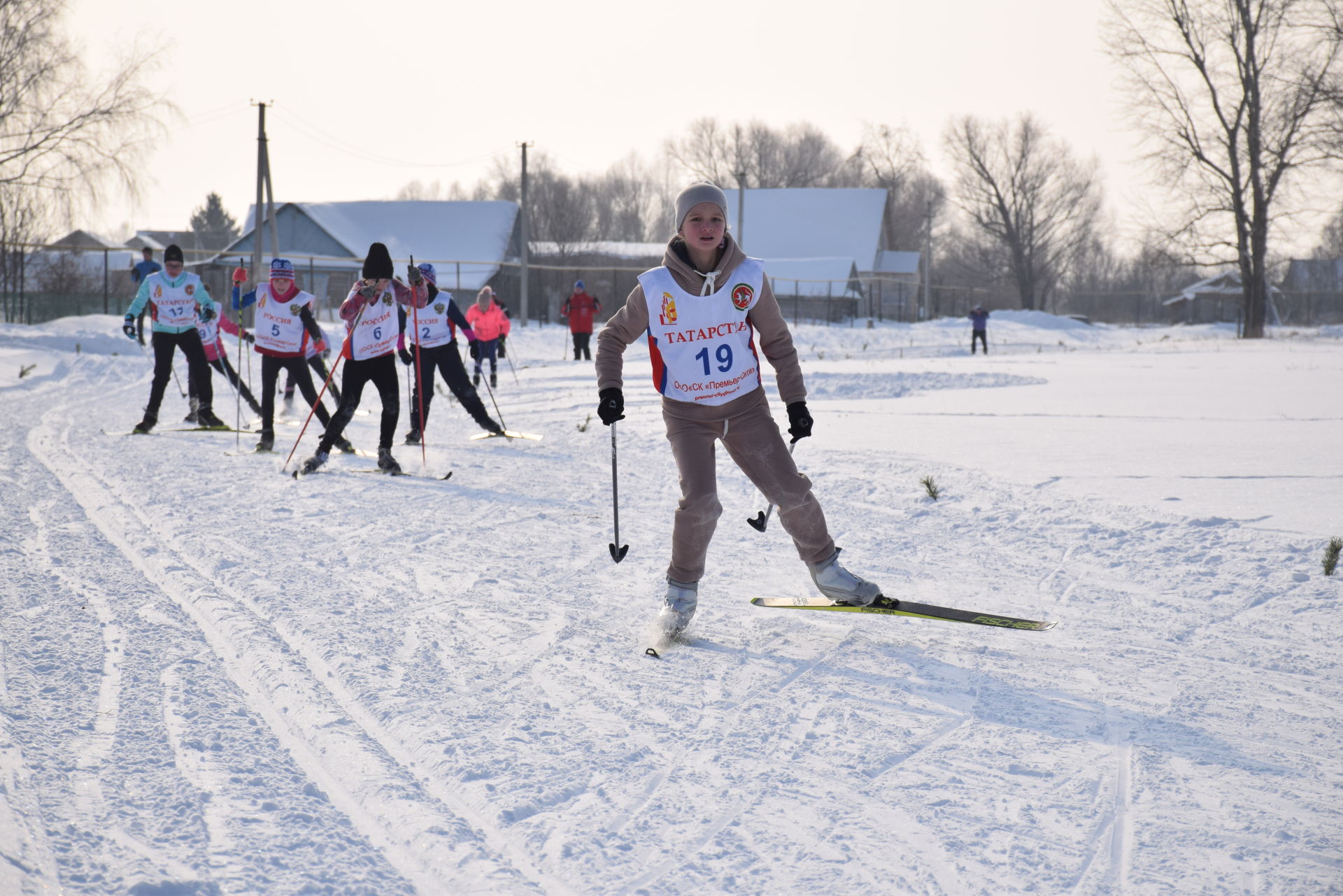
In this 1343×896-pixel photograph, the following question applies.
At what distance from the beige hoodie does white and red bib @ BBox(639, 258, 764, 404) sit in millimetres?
30

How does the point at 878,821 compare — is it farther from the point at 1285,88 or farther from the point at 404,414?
the point at 1285,88

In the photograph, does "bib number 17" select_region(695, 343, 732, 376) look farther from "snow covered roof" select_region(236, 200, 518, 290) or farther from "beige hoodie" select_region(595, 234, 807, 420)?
"snow covered roof" select_region(236, 200, 518, 290)

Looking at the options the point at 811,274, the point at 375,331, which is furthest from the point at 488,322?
the point at 811,274

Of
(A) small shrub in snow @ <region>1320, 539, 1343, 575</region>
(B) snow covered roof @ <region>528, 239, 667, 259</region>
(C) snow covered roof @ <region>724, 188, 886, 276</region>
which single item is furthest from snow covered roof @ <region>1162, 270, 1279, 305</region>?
(A) small shrub in snow @ <region>1320, 539, 1343, 575</region>

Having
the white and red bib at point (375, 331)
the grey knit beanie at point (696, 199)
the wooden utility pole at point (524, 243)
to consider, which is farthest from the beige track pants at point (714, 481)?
the wooden utility pole at point (524, 243)

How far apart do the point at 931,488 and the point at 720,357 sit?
3111 mm

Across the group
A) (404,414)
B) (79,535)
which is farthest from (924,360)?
(79,535)

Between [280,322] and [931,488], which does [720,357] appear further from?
[280,322]

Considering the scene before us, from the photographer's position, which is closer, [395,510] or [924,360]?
[395,510]

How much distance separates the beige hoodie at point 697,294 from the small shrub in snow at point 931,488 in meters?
2.73

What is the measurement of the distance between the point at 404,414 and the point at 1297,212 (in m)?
33.2

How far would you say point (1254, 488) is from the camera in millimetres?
6500

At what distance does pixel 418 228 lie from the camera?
47938mm

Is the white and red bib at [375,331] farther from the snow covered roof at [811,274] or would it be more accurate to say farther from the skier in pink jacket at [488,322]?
the snow covered roof at [811,274]
